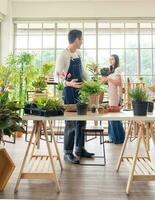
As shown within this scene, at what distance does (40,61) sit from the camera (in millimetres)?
6445

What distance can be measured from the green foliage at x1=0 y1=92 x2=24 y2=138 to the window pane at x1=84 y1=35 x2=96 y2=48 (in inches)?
159

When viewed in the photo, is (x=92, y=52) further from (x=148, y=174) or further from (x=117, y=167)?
(x=148, y=174)

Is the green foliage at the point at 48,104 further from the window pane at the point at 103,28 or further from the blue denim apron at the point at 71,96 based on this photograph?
the window pane at the point at 103,28

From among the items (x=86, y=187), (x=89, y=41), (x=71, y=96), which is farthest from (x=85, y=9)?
(x=86, y=187)

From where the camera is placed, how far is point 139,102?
239 centimetres

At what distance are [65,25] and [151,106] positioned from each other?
417 cm

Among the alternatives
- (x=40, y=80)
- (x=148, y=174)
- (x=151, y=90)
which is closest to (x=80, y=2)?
(x=40, y=80)

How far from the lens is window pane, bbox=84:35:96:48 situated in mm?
6359

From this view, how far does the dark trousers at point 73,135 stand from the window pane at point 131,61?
314 centimetres

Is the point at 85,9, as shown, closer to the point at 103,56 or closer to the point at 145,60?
the point at 103,56

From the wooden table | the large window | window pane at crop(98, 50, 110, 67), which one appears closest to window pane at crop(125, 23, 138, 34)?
the large window

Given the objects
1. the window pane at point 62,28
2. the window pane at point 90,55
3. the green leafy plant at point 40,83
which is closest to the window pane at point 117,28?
the window pane at point 90,55

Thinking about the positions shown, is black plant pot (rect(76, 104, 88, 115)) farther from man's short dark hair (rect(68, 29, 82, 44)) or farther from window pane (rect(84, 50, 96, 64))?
window pane (rect(84, 50, 96, 64))

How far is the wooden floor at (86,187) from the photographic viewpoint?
2383mm
